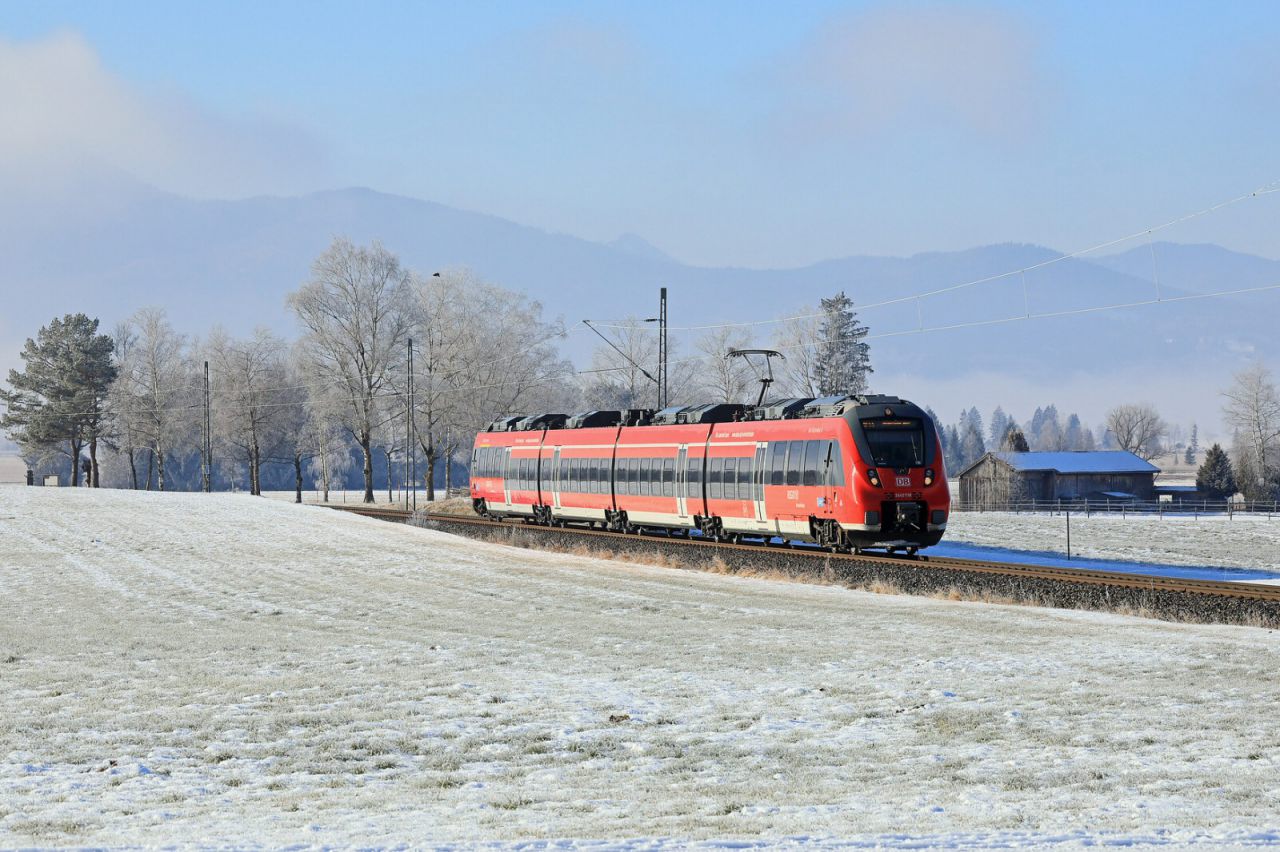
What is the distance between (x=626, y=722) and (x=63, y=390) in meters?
95.2

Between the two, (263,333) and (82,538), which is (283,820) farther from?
(263,333)

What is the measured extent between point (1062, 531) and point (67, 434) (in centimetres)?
7226

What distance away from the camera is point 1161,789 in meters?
9.65

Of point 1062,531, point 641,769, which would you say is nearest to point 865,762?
point 641,769

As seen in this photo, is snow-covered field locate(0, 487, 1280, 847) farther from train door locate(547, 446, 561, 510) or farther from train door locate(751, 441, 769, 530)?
train door locate(547, 446, 561, 510)

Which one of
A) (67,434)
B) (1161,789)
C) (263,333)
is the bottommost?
(1161,789)

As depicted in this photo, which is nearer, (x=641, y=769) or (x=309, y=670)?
(x=641, y=769)

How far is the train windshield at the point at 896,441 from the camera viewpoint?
31469mm

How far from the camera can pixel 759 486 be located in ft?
117

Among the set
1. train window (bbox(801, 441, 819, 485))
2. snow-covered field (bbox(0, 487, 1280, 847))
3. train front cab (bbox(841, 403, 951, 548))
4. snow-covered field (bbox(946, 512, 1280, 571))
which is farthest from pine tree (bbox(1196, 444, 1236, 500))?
snow-covered field (bbox(0, 487, 1280, 847))

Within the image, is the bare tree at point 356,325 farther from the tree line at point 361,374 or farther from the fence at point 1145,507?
the fence at point 1145,507

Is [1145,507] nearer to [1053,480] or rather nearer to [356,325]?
[1053,480]

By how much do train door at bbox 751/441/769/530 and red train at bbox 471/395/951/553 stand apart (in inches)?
1.6

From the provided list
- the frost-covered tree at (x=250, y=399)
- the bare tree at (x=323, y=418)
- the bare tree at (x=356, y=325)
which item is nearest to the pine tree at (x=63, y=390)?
the frost-covered tree at (x=250, y=399)
